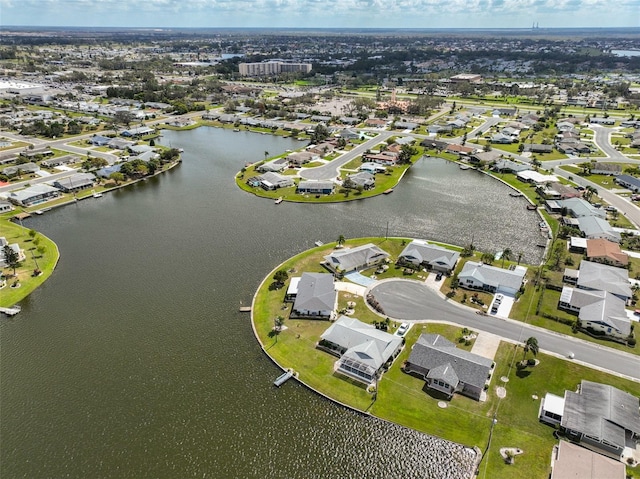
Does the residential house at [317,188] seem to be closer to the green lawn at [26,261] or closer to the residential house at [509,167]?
the residential house at [509,167]

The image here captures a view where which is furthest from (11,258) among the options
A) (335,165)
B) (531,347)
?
(335,165)

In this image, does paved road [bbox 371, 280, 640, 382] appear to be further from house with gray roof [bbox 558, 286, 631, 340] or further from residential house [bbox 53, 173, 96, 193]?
residential house [bbox 53, 173, 96, 193]

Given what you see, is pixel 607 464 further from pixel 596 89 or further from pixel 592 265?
pixel 596 89

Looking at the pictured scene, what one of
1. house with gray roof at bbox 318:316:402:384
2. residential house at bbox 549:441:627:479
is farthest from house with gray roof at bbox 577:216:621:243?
residential house at bbox 549:441:627:479

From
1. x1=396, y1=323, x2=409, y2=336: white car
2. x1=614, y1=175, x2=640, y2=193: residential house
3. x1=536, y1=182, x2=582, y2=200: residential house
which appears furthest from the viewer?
x1=614, y1=175, x2=640, y2=193: residential house

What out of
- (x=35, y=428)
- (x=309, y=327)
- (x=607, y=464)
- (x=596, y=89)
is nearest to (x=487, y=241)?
(x=309, y=327)

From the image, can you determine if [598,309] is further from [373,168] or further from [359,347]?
[373,168]

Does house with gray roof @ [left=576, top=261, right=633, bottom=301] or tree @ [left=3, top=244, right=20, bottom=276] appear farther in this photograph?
tree @ [left=3, top=244, right=20, bottom=276]
